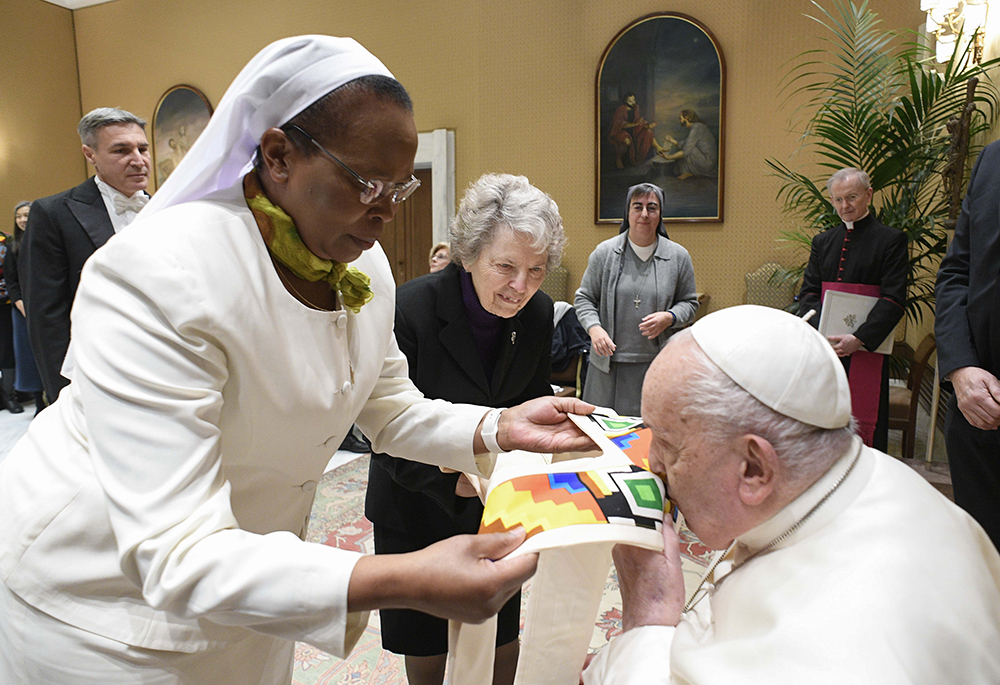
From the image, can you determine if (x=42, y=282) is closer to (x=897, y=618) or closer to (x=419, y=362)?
(x=419, y=362)

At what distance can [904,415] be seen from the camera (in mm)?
5004

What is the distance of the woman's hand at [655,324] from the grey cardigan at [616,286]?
0.15 m

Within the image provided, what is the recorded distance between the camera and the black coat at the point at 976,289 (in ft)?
7.08

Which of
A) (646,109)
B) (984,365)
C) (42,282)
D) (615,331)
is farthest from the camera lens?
(646,109)

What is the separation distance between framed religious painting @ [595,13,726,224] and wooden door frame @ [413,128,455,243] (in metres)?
2.00

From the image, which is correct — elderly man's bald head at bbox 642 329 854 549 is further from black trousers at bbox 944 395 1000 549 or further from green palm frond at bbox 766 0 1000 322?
green palm frond at bbox 766 0 1000 322

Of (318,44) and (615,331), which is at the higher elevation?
(318,44)

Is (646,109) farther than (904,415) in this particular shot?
Yes

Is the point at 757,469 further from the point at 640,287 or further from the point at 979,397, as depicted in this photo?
the point at 640,287

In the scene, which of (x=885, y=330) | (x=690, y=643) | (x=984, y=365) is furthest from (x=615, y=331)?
(x=690, y=643)

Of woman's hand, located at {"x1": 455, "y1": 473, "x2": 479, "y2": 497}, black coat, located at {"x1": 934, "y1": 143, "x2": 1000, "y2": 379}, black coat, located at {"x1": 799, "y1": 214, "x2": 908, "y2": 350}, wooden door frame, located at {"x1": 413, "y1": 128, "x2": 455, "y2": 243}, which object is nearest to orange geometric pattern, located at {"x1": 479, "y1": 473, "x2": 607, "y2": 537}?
woman's hand, located at {"x1": 455, "y1": 473, "x2": 479, "y2": 497}

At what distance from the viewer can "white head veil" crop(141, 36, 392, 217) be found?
43.5 inches

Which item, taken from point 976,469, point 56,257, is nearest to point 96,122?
point 56,257

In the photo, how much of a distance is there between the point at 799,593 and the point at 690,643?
209 mm
